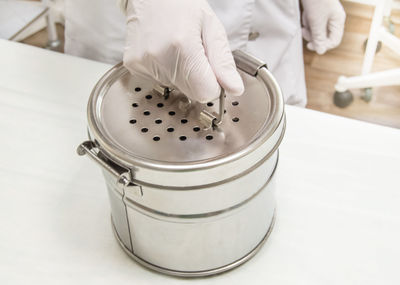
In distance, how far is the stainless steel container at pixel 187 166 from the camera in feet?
A: 1.67

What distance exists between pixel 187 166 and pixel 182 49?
0.54ft

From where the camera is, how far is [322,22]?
1183 mm

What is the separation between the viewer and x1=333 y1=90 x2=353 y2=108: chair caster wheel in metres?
1.99

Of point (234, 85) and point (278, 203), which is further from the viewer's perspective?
point (278, 203)

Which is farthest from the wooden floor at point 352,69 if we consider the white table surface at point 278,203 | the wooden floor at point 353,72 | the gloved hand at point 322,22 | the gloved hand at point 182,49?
the gloved hand at point 182,49

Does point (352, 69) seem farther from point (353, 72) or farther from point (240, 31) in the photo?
point (240, 31)

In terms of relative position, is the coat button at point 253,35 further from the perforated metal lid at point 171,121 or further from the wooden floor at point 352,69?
the wooden floor at point 352,69

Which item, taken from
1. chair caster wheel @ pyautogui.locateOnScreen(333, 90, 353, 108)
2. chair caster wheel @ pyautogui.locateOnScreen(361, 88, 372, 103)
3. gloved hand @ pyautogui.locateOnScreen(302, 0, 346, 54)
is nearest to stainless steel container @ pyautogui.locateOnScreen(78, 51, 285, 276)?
gloved hand @ pyautogui.locateOnScreen(302, 0, 346, 54)

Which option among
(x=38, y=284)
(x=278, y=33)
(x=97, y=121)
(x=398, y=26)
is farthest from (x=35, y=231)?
(x=398, y=26)

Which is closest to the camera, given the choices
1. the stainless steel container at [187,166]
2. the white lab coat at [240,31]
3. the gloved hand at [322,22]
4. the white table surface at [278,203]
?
the stainless steel container at [187,166]

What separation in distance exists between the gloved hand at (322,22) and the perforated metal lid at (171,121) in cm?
62

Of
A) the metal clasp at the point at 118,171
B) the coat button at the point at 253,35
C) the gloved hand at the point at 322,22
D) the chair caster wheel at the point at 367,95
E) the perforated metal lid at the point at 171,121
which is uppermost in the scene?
→ the perforated metal lid at the point at 171,121

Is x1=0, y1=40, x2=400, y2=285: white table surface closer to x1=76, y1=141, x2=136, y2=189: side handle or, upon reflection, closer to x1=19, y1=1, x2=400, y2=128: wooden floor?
x1=76, y1=141, x2=136, y2=189: side handle

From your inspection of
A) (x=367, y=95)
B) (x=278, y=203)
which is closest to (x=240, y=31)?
(x=278, y=203)
